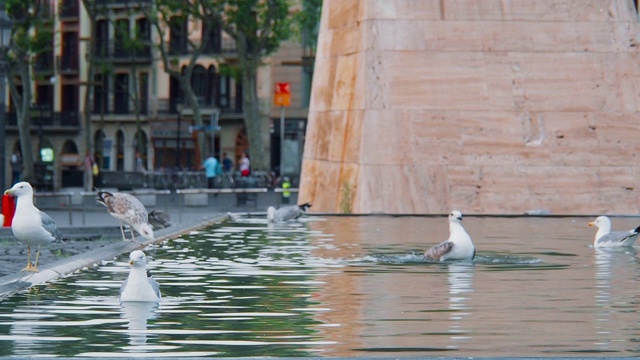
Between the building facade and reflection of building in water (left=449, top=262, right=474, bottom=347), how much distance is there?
62071 mm

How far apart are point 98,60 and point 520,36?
6319 centimetres

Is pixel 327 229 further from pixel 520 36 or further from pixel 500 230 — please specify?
pixel 520 36

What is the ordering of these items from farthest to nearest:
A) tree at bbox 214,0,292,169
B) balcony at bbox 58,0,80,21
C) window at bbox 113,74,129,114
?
balcony at bbox 58,0,80,21
window at bbox 113,74,129,114
tree at bbox 214,0,292,169

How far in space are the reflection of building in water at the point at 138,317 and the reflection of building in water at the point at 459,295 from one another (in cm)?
189

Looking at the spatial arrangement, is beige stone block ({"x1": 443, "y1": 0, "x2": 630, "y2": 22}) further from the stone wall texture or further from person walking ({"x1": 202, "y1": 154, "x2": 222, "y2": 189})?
person walking ({"x1": 202, "y1": 154, "x2": 222, "y2": 189})

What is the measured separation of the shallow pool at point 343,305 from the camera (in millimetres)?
10641

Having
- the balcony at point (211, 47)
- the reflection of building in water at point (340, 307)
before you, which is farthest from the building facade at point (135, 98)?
the reflection of building in water at point (340, 307)

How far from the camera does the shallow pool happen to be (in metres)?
10.6

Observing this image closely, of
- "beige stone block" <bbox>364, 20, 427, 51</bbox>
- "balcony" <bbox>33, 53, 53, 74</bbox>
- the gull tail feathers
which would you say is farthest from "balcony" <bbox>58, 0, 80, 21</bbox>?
"beige stone block" <bbox>364, 20, 427, 51</bbox>

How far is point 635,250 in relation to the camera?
20516 millimetres

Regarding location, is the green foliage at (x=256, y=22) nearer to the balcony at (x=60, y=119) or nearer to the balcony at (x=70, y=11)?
the balcony at (x=70, y=11)

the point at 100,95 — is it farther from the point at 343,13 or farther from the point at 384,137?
the point at 384,137

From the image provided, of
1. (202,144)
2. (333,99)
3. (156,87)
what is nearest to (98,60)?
(156,87)

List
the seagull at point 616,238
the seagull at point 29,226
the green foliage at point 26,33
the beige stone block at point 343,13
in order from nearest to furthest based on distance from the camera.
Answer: the seagull at point 29,226
the seagull at point 616,238
the beige stone block at point 343,13
the green foliage at point 26,33
